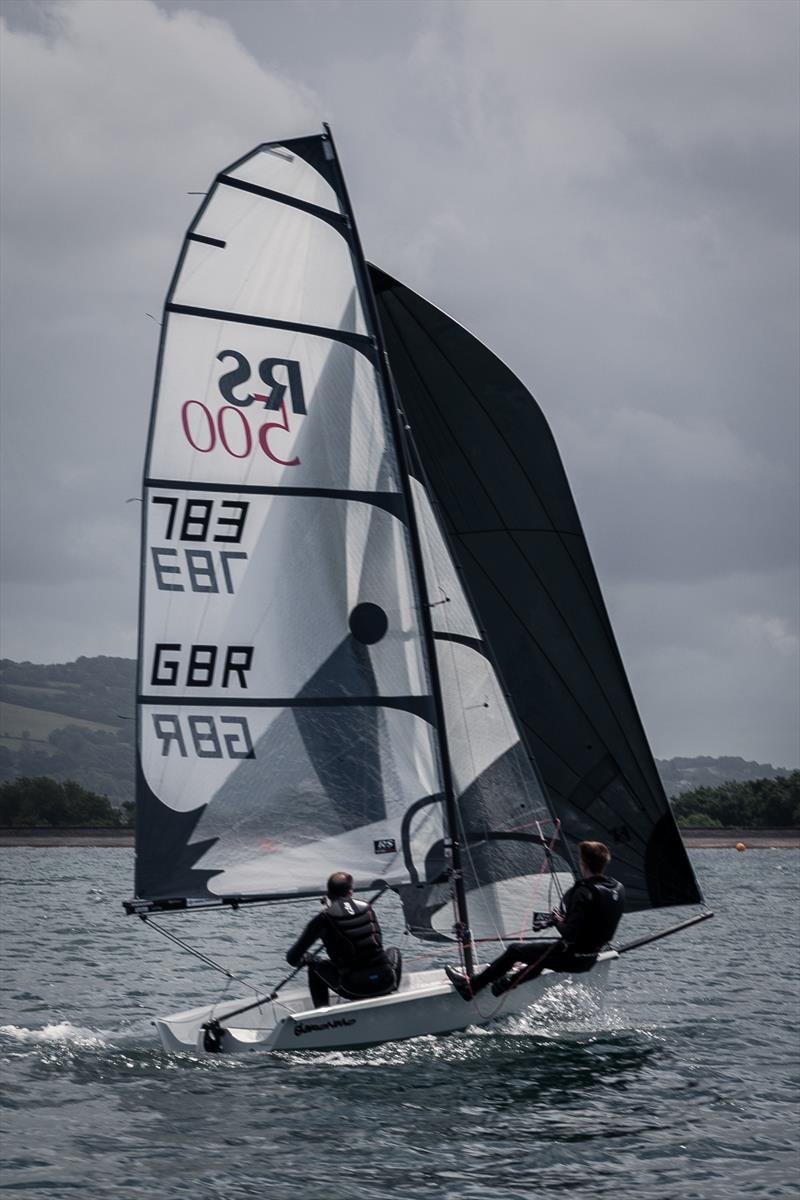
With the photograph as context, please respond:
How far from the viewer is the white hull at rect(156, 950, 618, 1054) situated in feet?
38.6

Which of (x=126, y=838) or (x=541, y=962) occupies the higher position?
(x=126, y=838)

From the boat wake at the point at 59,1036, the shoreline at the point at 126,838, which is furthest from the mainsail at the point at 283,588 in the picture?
the shoreline at the point at 126,838

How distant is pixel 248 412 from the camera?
1295 cm

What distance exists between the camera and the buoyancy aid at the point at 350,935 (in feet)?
39.5

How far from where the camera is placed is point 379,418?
13234 millimetres

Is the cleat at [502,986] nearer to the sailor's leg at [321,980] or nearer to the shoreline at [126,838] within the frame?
the sailor's leg at [321,980]

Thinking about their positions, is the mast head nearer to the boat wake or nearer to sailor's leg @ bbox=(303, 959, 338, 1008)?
sailor's leg @ bbox=(303, 959, 338, 1008)

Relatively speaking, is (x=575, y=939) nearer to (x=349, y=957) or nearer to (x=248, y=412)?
(x=349, y=957)

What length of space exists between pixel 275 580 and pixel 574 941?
13.4 feet


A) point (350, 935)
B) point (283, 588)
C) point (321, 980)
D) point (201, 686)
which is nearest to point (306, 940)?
point (350, 935)

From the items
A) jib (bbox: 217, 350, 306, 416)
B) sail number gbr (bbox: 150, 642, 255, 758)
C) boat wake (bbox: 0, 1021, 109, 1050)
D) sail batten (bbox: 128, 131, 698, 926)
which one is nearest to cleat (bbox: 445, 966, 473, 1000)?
sail batten (bbox: 128, 131, 698, 926)

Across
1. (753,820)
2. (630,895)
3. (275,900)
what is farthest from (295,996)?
(753,820)

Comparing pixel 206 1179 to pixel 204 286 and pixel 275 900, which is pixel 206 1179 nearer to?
pixel 275 900

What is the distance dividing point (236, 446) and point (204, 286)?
1424 millimetres
